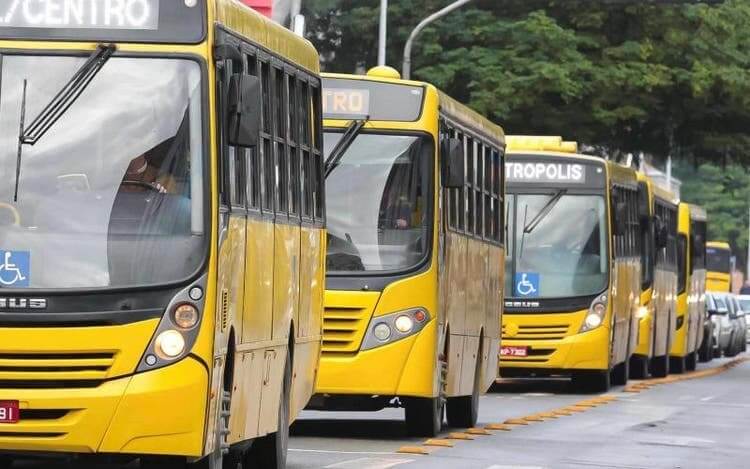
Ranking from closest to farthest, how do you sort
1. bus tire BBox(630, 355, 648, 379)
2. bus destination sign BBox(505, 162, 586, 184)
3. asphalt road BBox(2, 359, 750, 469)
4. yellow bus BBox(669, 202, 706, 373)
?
asphalt road BBox(2, 359, 750, 469), bus destination sign BBox(505, 162, 586, 184), bus tire BBox(630, 355, 648, 379), yellow bus BBox(669, 202, 706, 373)

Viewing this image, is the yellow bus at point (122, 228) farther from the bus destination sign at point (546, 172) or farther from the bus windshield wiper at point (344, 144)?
the bus destination sign at point (546, 172)

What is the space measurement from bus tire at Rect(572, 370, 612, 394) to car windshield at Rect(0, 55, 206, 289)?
1943cm

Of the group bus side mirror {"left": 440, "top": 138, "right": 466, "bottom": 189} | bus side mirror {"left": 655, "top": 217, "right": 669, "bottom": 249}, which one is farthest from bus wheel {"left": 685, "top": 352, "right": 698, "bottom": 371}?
bus side mirror {"left": 440, "top": 138, "right": 466, "bottom": 189}

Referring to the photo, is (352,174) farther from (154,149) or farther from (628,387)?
(628,387)

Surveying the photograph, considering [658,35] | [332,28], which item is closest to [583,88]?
[658,35]

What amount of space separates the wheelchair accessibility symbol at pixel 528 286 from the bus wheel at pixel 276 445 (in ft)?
49.4

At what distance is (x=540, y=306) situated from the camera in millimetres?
29406

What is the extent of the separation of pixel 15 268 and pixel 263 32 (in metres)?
2.70

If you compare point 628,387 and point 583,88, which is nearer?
point 628,387

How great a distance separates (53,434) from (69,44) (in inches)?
75.4

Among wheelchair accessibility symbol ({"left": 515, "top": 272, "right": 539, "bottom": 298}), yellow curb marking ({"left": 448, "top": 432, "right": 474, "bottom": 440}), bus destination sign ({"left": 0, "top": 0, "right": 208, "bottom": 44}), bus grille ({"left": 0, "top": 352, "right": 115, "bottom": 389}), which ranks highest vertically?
bus destination sign ({"left": 0, "top": 0, "right": 208, "bottom": 44})

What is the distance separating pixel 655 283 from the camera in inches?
1519

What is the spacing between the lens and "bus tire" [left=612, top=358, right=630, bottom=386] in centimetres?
3344

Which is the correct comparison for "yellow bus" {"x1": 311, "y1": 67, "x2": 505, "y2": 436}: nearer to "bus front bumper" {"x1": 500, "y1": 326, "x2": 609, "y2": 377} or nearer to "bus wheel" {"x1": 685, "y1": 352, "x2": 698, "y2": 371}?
"bus front bumper" {"x1": 500, "y1": 326, "x2": 609, "y2": 377}
